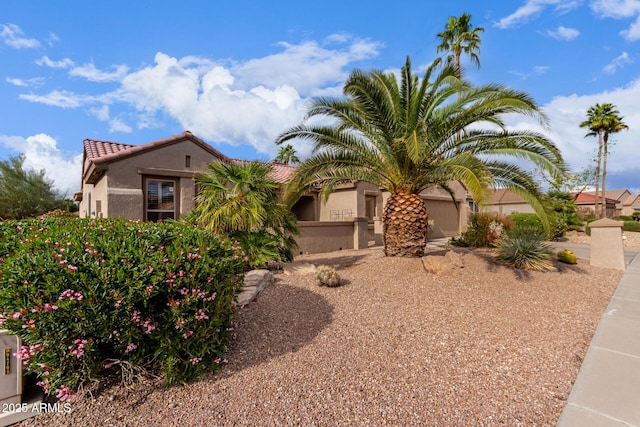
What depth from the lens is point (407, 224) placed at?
8.91 meters

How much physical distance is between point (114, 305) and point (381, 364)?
9.76 ft

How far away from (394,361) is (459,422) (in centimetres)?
106

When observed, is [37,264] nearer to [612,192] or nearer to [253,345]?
[253,345]

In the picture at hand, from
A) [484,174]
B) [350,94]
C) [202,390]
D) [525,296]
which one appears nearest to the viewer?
[202,390]

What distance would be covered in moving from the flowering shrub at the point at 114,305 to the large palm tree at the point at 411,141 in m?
5.44

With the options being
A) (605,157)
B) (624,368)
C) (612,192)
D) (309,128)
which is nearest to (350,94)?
(309,128)

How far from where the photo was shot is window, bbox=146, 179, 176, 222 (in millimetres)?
11781

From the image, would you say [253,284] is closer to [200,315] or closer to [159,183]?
[200,315]

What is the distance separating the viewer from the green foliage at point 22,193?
844 inches

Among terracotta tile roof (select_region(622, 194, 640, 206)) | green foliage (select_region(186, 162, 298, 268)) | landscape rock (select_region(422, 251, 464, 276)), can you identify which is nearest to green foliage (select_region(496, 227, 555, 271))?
landscape rock (select_region(422, 251, 464, 276))

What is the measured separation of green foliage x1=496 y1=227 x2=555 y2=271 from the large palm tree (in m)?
2.06

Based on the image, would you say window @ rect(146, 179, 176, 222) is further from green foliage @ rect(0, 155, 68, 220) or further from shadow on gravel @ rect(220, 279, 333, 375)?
green foliage @ rect(0, 155, 68, 220)

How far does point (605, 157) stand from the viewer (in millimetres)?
33094

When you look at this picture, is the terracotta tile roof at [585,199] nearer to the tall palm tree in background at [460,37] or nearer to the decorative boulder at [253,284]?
the tall palm tree in background at [460,37]
